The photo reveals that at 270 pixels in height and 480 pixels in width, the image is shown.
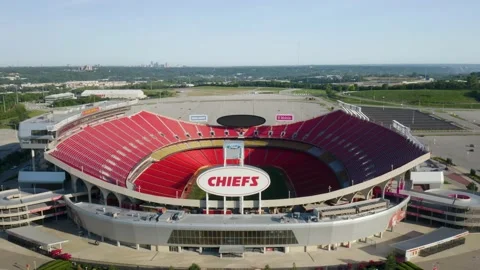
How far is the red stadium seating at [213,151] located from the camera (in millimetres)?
49938

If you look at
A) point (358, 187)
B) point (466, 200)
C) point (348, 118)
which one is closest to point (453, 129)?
point (348, 118)

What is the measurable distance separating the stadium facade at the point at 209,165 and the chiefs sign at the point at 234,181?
933mm

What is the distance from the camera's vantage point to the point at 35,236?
125 feet

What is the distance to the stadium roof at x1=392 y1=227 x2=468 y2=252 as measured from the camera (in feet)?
118

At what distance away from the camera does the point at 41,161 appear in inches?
2120

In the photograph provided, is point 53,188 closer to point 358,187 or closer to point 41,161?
point 41,161

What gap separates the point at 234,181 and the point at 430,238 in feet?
63.0

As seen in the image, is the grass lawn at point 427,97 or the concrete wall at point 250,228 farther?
the grass lawn at point 427,97

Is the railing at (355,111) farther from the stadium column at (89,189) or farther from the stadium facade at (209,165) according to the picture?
the stadium column at (89,189)

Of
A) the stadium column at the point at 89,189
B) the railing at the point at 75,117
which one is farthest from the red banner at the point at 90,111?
the stadium column at the point at 89,189

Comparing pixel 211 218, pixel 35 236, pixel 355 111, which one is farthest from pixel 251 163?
pixel 35 236

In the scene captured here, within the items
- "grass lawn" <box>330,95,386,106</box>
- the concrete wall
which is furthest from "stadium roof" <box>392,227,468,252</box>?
"grass lawn" <box>330,95,386,106</box>

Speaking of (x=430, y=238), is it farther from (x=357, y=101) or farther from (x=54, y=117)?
(x=357, y=101)

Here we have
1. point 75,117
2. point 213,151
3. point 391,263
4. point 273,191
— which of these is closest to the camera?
point 391,263
